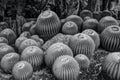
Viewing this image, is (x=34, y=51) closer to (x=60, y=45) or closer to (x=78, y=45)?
(x=60, y=45)

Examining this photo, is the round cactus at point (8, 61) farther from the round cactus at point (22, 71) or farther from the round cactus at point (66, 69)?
the round cactus at point (66, 69)

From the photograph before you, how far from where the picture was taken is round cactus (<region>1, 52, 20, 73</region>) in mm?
1874

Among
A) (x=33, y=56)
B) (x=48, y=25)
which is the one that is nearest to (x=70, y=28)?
(x=48, y=25)

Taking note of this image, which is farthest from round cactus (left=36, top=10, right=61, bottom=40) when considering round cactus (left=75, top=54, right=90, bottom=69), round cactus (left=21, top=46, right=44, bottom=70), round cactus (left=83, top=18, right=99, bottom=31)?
round cactus (left=75, top=54, right=90, bottom=69)

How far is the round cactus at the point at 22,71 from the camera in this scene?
171cm

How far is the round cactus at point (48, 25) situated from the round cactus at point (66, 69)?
0.72 metres

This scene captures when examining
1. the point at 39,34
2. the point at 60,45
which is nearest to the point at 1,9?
the point at 39,34

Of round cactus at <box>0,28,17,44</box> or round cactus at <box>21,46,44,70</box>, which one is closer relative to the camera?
round cactus at <box>21,46,44,70</box>

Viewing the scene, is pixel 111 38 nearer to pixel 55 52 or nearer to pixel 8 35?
pixel 55 52

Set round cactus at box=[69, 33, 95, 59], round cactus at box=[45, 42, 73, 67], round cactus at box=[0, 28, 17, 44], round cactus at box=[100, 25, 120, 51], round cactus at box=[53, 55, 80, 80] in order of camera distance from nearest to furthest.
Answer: round cactus at box=[53, 55, 80, 80] < round cactus at box=[45, 42, 73, 67] < round cactus at box=[69, 33, 95, 59] < round cactus at box=[100, 25, 120, 51] < round cactus at box=[0, 28, 17, 44]

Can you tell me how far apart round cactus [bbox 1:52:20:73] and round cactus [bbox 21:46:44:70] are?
0.26ft

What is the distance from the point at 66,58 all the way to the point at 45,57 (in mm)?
315

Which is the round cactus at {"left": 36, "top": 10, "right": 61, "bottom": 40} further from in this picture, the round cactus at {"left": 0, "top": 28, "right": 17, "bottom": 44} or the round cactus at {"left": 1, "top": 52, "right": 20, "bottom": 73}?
the round cactus at {"left": 1, "top": 52, "right": 20, "bottom": 73}

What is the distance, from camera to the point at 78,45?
2006 mm
